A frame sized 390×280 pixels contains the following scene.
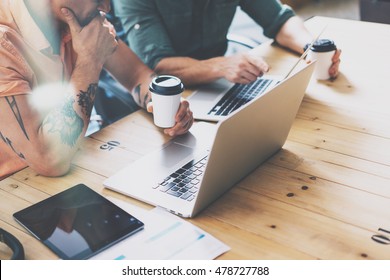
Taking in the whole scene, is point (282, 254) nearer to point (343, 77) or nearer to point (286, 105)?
point (286, 105)

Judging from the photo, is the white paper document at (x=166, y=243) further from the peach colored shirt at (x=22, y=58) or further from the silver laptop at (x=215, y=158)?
the peach colored shirt at (x=22, y=58)

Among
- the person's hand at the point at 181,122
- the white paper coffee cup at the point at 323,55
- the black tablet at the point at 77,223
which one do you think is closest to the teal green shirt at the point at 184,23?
the white paper coffee cup at the point at 323,55

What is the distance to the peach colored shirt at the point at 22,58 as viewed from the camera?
47.6 inches

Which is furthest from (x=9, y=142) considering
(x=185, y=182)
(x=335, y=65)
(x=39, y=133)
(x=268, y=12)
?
(x=268, y=12)

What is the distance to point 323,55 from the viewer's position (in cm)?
169

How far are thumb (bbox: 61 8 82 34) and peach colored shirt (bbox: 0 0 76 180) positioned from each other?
44 mm

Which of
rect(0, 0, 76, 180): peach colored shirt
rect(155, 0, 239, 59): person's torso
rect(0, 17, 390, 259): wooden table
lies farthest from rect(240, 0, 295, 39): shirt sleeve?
rect(0, 0, 76, 180): peach colored shirt

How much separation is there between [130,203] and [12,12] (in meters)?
0.59

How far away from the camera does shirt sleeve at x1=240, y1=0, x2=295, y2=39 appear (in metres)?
2.13

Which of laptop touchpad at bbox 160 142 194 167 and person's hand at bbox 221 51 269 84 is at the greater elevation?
person's hand at bbox 221 51 269 84

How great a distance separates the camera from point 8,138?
1.23 metres

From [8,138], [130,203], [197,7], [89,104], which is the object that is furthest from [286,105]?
[197,7]

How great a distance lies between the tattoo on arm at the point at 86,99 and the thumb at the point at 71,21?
16cm

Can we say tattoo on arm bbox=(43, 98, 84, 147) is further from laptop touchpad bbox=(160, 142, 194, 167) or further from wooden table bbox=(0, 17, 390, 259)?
laptop touchpad bbox=(160, 142, 194, 167)
